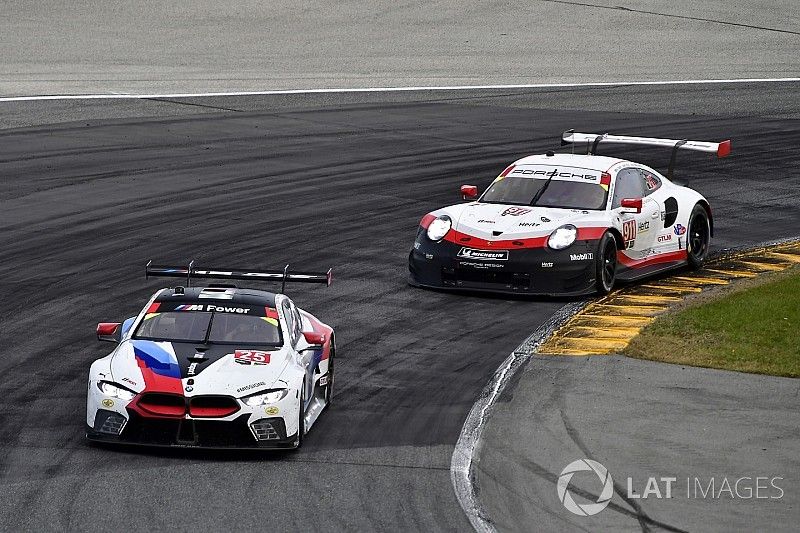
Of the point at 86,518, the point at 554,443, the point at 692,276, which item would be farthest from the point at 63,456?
the point at 692,276

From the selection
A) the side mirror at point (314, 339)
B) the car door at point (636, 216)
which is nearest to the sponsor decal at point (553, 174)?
the car door at point (636, 216)

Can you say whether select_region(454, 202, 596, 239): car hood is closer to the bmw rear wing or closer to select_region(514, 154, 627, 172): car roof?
select_region(514, 154, 627, 172): car roof

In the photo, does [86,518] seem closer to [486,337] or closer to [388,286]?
[486,337]

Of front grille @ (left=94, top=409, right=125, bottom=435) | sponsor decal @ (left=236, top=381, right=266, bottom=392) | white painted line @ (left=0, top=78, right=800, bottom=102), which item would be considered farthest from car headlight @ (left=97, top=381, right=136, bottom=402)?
white painted line @ (left=0, top=78, right=800, bottom=102)

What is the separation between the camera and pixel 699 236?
63.6 ft

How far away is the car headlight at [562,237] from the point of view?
663 inches

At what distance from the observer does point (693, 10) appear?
1682 inches

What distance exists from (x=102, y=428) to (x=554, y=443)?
3.69 meters

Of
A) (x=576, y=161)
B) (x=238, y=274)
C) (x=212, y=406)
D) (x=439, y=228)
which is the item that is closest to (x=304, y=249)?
(x=439, y=228)

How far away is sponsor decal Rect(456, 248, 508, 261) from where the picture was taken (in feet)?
55.1

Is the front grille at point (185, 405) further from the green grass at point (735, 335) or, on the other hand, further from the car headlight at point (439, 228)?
the car headlight at point (439, 228)

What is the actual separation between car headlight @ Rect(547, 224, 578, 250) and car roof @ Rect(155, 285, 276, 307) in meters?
4.88

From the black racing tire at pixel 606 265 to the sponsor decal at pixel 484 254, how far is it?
3.76ft

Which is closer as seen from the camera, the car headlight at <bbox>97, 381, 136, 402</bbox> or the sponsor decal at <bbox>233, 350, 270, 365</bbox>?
the car headlight at <bbox>97, 381, 136, 402</bbox>
